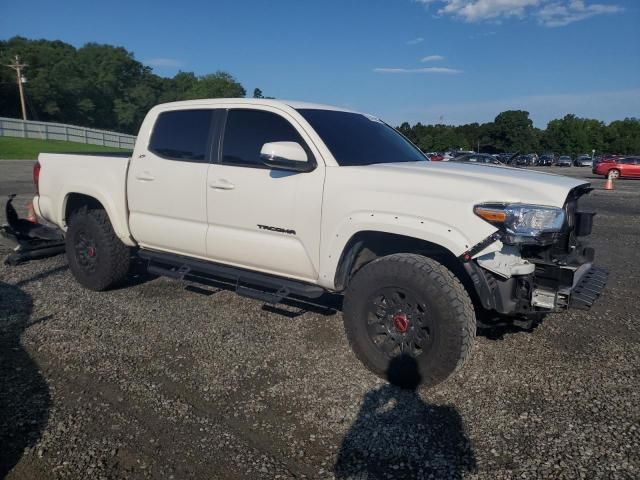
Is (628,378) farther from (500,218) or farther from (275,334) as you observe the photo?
(275,334)

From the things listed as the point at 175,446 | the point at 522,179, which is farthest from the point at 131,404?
the point at 522,179

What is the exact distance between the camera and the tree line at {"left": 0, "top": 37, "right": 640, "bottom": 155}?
78812mm

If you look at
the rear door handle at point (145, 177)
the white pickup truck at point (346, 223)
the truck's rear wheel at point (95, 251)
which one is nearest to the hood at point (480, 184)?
the white pickup truck at point (346, 223)

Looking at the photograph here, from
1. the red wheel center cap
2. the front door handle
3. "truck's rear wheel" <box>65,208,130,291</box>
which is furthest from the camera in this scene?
"truck's rear wheel" <box>65,208,130,291</box>

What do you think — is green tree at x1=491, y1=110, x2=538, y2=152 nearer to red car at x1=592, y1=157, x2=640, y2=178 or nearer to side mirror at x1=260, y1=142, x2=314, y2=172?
red car at x1=592, y1=157, x2=640, y2=178

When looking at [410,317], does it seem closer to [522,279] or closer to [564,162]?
[522,279]

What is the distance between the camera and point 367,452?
292 cm

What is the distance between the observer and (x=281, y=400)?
11.5ft

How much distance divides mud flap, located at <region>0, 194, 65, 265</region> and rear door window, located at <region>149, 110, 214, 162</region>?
253 centimetres

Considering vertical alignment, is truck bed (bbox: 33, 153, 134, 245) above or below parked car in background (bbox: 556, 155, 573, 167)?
above

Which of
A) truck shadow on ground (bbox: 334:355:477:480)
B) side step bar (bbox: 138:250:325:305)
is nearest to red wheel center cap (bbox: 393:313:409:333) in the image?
truck shadow on ground (bbox: 334:355:477:480)

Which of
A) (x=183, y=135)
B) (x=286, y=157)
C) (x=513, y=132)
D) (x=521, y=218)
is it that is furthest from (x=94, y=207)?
(x=513, y=132)

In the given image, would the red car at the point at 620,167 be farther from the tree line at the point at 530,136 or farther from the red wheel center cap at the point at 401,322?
the tree line at the point at 530,136

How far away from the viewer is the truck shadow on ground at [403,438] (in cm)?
276
